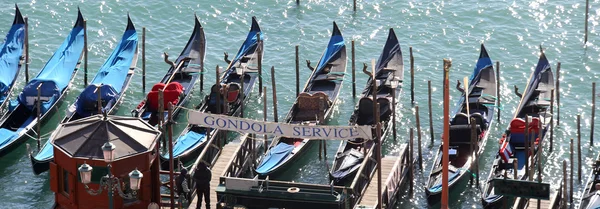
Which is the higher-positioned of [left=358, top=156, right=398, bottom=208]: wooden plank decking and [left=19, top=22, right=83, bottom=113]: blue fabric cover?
[left=19, top=22, right=83, bottom=113]: blue fabric cover

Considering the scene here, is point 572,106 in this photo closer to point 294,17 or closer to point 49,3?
point 294,17

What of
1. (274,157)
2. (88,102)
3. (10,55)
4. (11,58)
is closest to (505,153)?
(274,157)

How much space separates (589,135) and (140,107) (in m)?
12.6

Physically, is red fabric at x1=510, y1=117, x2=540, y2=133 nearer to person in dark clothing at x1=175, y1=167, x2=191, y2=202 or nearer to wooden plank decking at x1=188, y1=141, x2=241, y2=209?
wooden plank decking at x1=188, y1=141, x2=241, y2=209

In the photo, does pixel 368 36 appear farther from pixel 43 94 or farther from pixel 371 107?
pixel 43 94

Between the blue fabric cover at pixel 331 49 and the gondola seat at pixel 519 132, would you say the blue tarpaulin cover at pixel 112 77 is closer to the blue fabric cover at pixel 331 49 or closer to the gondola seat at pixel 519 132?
the blue fabric cover at pixel 331 49

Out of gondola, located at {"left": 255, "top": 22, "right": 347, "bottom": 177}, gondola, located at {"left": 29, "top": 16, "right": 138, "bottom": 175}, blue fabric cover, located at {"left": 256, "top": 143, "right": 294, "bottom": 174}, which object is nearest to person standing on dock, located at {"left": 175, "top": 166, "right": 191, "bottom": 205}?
blue fabric cover, located at {"left": 256, "top": 143, "right": 294, "bottom": 174}

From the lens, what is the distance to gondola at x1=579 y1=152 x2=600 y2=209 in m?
32.6

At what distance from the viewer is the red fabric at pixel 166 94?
126 feet

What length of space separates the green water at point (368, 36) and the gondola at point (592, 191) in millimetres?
3050

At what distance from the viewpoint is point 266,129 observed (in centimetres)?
3169

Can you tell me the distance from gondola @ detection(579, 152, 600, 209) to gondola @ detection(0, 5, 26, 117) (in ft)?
53.2

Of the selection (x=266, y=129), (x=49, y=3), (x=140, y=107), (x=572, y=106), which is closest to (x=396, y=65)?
(x=572, y=106)

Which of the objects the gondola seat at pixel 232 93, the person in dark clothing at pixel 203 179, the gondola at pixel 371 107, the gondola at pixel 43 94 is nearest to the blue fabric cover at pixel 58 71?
the gondola at pixel 43 94
